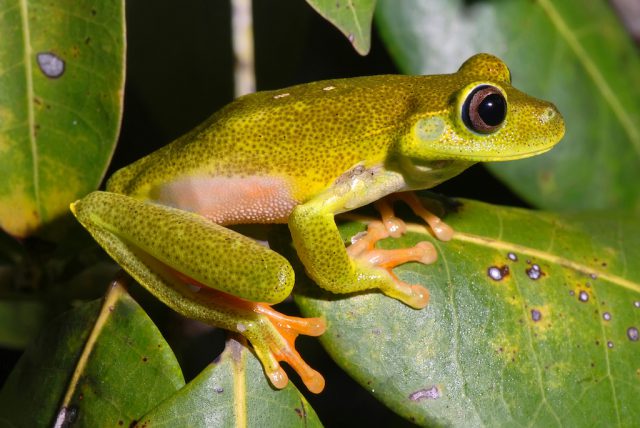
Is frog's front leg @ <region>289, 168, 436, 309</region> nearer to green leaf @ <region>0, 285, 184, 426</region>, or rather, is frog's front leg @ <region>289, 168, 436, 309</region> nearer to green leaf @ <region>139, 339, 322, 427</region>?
green leaf @ <region>139, 339, 322, 427</region>

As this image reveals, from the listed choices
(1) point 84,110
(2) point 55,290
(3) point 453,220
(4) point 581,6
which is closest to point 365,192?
(3) point 453,220

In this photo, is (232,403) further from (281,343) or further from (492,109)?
(492,109)

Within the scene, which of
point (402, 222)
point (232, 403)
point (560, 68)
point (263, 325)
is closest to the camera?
point (232, 403)

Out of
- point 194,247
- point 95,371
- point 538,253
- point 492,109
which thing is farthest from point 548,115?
point 95,371

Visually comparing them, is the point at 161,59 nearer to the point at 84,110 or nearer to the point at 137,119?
the point at 137,119

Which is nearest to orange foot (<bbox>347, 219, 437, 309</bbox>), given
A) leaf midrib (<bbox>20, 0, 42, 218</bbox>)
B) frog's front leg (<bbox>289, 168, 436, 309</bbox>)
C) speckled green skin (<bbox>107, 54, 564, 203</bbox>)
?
frog's front leg (<bbox>289, 168, 436, 309</bbox>)

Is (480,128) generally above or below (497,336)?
above
